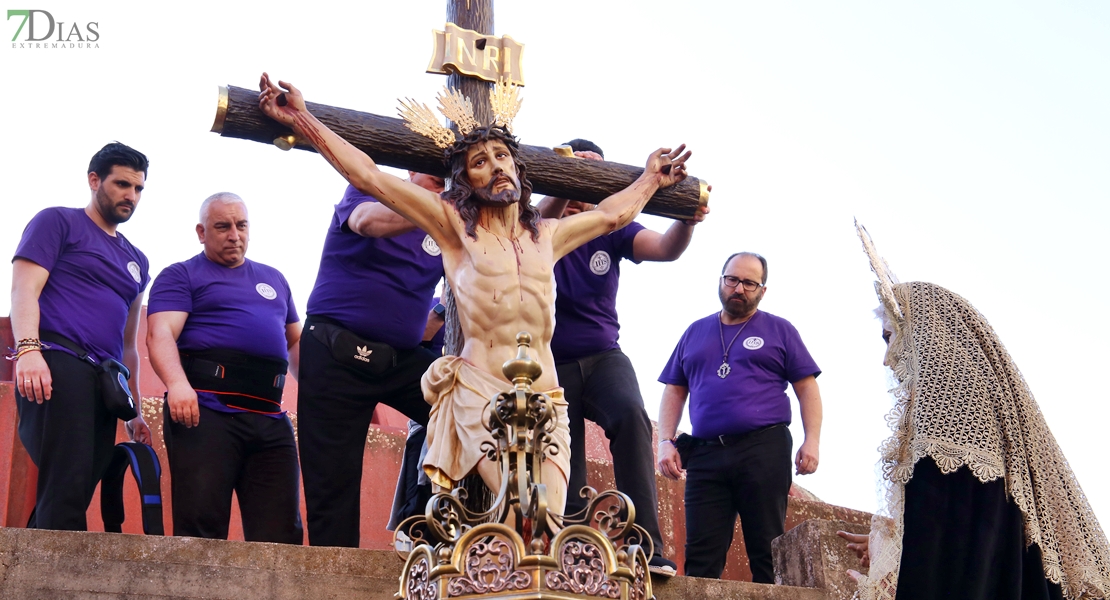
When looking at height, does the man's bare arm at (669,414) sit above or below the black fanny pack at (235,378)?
below

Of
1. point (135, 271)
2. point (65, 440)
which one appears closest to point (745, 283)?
point (135, 271)

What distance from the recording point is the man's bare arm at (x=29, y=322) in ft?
17.0

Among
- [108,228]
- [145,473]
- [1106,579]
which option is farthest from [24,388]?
[1106,579]

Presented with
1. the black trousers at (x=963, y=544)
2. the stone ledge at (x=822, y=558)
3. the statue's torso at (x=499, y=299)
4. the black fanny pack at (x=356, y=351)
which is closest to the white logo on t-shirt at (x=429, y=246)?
the black fanny pack at (x=356, y=351)

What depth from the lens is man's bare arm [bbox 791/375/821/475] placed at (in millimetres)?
6230

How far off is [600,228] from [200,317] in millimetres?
1842

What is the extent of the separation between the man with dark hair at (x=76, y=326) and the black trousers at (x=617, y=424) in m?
1.95

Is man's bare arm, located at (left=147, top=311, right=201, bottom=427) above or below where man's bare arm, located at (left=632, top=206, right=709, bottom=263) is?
below

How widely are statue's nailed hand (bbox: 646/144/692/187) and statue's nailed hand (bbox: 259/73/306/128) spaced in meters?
1.60

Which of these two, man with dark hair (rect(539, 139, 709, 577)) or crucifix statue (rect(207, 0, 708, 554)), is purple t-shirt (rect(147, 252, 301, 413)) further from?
man with dark hair (rect(539, 139, 709, 577))

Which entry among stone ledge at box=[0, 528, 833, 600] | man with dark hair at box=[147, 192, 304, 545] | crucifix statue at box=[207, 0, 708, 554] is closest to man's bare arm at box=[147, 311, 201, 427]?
man with dark hair at box=[147, 192, 304, 545]

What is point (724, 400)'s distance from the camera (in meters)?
6.27

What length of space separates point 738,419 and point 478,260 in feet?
5.80

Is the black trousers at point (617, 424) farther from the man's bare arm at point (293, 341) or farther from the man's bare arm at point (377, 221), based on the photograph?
the man's bare arm at point (293, 341)
